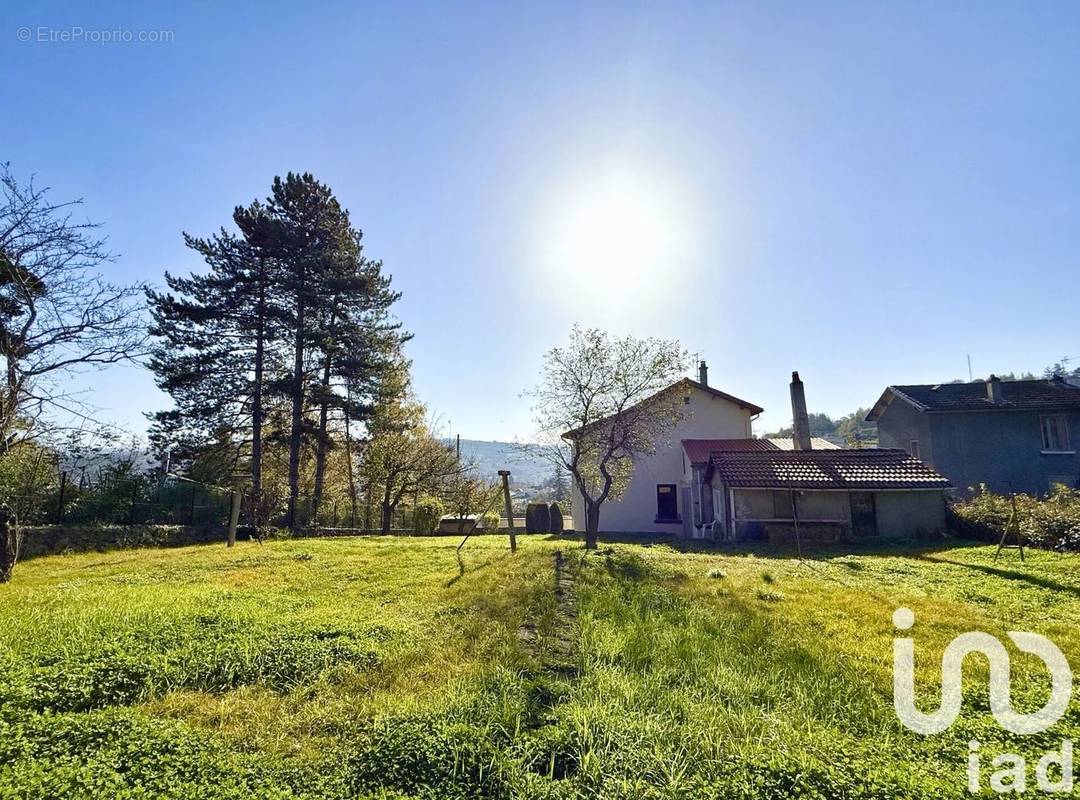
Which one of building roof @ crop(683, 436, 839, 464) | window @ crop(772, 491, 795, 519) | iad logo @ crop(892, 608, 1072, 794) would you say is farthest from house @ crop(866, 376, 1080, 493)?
iad logo @ crop(892, 608, 1072, 794)

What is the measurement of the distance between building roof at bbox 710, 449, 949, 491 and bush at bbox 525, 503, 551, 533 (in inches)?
329

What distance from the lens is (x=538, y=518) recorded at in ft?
78.1

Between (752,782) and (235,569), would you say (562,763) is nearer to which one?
(752,782)

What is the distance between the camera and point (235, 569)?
9.48m

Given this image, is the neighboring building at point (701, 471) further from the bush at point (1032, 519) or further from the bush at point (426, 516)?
the bush at point (426, 516)

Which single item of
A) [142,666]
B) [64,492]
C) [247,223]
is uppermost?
[247,223]

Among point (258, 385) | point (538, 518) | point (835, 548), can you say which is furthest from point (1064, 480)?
point (258, 385)

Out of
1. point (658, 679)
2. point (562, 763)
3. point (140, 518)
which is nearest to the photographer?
point (562, 763)

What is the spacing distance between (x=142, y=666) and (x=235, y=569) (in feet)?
20.4

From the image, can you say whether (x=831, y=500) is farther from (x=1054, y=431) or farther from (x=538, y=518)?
(x=1054, y=431)

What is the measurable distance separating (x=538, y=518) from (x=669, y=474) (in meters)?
6.90

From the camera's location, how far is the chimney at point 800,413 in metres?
23.2

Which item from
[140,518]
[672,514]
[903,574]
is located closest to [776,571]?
[903,574]

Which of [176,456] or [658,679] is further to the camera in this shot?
[176,456]
